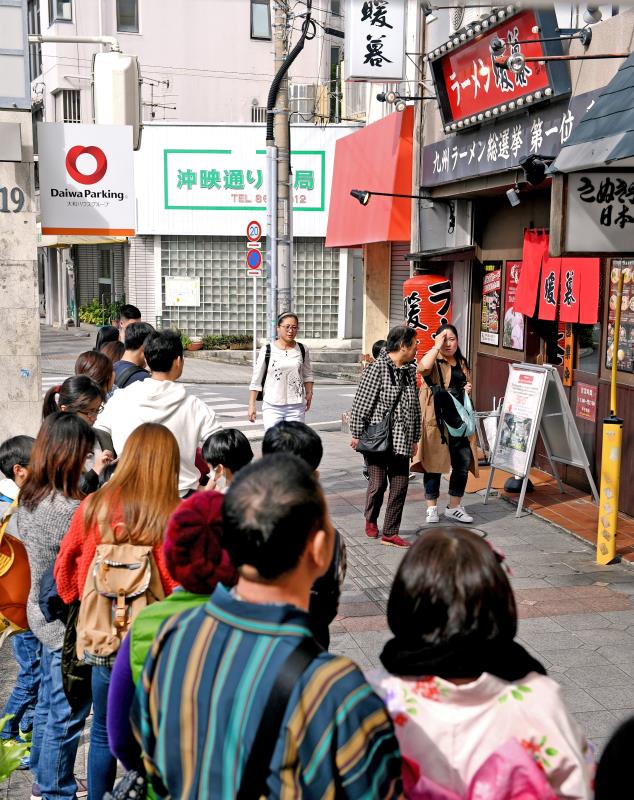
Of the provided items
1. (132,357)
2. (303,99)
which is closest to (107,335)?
(132,357)

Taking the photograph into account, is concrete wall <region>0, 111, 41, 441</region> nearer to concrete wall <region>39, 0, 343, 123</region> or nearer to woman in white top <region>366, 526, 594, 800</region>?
woman in white top <region>366, 526, 594, 800</region>

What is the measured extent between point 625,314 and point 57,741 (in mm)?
6617

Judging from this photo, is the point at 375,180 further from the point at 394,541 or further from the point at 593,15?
the point at 394,541

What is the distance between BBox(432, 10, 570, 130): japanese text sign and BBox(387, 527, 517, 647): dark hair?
731cm

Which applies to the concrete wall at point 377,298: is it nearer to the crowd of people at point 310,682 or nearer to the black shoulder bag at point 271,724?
the crowd of people at point 310,682

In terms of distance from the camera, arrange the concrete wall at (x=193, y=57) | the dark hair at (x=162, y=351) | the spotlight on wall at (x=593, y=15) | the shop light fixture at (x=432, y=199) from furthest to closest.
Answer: the concrete wall at (x=193, y=57) < the shop light fixture at (x=432, y=199) < the spotlight on wall at (x=593, y=15) < the dark hair at (x=162, y=351)

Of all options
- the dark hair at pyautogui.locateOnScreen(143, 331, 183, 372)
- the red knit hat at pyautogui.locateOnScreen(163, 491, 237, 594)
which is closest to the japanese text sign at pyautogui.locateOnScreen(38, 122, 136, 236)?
the dark hair at pyautogui.locateOnScreen(143, 331, 183, 372)

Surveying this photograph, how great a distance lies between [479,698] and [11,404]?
746 centimetres

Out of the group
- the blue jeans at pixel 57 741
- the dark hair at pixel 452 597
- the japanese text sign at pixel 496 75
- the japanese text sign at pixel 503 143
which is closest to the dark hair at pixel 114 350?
the blue jeans at pixel 57 741

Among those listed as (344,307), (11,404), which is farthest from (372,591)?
(344,307)

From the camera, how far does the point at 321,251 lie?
85.7 ft

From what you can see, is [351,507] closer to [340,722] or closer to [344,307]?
[340,722]

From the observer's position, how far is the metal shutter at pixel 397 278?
16266mm

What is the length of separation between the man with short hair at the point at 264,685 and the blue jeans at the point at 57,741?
1.74 metres
